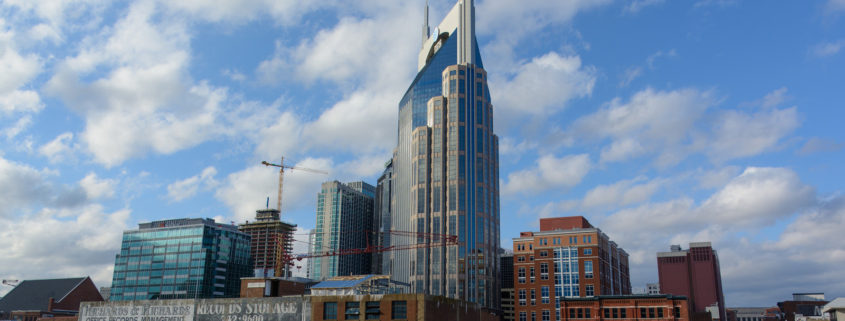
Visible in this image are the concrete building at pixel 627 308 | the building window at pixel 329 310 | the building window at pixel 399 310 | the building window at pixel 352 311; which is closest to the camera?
the building window at pixel 399 310

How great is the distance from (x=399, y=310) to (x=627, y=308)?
83.2 m

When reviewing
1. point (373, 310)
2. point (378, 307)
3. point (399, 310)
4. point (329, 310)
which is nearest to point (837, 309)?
point (399, 310)

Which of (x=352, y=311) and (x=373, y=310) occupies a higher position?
(x=373, y=310)

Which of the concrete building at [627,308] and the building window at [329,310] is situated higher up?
the concrete building at [627,308]

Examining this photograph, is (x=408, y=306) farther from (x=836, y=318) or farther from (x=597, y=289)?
(x=597, y=289)

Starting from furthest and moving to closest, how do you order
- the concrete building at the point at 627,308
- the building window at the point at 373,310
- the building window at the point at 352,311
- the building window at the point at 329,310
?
the concrete building at the point at 627,308 < the building window at the point at 329,310 < the building window at the point at 352,311 < the building window at the point at 373,310

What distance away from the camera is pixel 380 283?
12388cm

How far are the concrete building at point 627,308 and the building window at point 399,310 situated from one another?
8037 centimetres

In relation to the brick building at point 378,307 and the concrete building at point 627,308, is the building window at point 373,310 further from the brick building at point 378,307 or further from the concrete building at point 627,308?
the concrete building at point 627,308

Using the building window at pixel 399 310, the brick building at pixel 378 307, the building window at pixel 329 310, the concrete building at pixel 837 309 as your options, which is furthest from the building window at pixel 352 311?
the concrete building at pixel 837 309

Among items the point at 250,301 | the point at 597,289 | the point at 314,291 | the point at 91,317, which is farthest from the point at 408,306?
the point at 597,289

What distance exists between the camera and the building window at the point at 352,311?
92062 mm

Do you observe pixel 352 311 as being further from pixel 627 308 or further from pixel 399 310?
pixel 627 308

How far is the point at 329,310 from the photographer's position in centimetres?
9281
